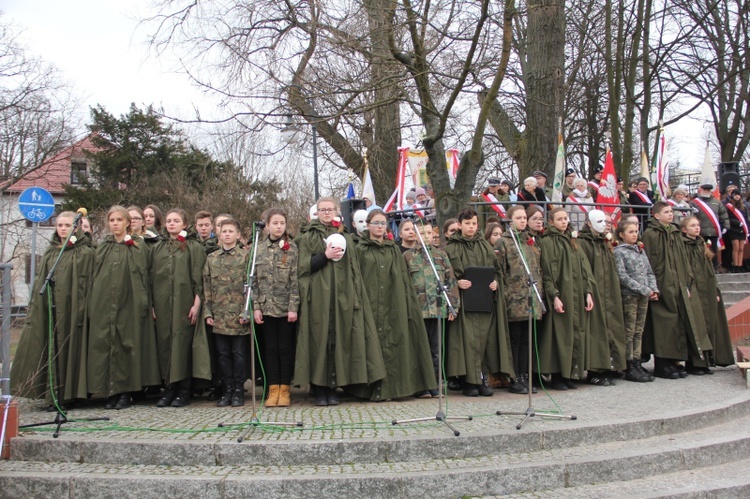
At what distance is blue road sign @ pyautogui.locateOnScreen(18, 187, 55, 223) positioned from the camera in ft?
40.2

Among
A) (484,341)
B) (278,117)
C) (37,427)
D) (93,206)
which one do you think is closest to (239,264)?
(37,427)

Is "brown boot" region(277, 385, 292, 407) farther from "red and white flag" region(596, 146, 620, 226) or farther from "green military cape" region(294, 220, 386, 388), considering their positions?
"red and white flag" region(596, 146, 620, 226)

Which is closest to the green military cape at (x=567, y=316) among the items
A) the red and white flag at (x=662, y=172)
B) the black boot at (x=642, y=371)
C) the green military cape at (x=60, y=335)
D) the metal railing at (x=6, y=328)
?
the black boot at (x=642, y=371)

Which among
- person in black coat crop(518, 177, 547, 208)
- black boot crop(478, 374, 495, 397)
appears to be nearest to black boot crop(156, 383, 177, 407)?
black boot crop(478, 374, 495, 397)

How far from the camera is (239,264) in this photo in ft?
23.0

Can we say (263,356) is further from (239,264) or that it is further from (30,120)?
(30,120)

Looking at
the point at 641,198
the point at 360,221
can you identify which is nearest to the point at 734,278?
the point at 641,198

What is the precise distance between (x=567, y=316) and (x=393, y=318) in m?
2.13

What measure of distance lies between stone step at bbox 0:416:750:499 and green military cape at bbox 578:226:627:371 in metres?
2.36

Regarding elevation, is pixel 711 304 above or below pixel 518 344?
above

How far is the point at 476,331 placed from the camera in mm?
7602

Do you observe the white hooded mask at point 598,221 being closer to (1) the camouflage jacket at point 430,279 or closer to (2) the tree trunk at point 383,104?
(1) the camouflage jacket at point 430,279

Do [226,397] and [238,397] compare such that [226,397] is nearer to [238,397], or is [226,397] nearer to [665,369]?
[238,397]

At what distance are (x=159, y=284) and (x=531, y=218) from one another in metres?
4.26
